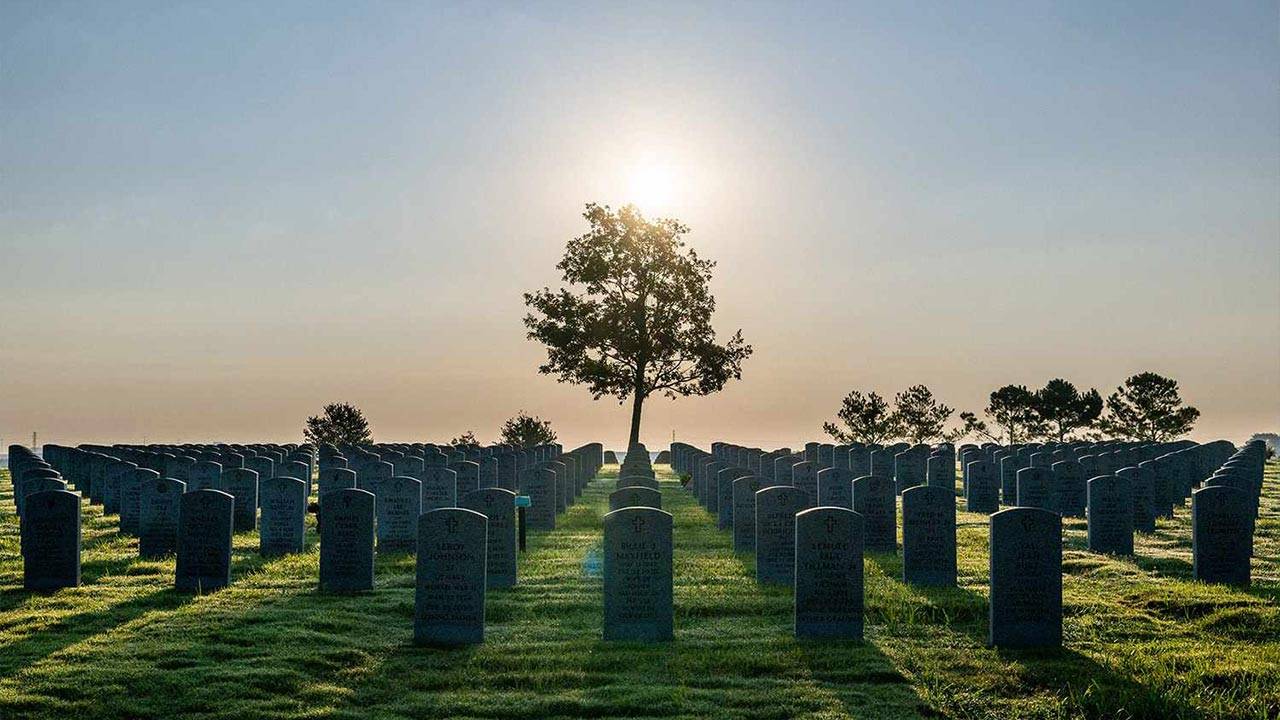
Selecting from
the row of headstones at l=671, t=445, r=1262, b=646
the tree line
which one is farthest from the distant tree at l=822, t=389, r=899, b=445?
the row of headstones at l=671, t=445, r=1262, b=646

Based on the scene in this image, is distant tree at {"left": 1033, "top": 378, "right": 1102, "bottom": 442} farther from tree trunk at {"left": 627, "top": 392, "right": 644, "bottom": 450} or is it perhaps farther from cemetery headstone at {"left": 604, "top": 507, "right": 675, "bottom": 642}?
cemetery headstone at {"left": 604, "top": 507, "right": 675, "bottom": 642}

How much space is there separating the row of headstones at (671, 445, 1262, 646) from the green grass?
17.2 inches

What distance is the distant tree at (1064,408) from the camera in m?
60.2

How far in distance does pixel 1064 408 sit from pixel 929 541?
157ft

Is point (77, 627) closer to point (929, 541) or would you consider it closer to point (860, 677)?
point (860, 677)

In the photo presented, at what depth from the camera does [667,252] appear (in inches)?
2269

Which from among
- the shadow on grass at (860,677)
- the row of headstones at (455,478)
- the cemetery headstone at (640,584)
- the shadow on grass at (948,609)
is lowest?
the shadow on grass at (860,677)

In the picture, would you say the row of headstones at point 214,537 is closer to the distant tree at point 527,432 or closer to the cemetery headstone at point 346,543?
the cemetery headstone at point 346,543

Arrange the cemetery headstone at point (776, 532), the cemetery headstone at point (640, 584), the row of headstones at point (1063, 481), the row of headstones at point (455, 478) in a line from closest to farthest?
the cemetery headstone at point (640, 584), the cemetery headstone at point (776, 532), the row of headstones at point (1063, 481), the row of headstones at point (455, 478)

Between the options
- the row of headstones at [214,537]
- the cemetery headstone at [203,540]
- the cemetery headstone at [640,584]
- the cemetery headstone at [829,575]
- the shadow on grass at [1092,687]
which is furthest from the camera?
the cemetery headstone at [203,540]

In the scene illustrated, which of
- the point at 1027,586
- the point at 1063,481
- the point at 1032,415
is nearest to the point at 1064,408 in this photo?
the point at 1032,415

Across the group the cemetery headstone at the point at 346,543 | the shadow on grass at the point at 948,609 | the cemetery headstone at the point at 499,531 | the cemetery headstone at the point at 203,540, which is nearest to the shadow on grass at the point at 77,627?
the cemetery headstone at the point at 203,540

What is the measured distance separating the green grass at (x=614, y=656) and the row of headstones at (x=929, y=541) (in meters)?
0.44

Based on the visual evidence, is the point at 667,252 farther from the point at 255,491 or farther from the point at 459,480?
the point at 255,491
